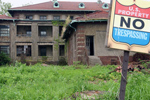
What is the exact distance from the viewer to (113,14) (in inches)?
95.2

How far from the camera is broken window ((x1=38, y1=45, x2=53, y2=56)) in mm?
30625

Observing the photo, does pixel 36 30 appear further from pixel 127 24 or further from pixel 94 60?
pixel 127 24

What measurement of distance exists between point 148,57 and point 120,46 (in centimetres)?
885

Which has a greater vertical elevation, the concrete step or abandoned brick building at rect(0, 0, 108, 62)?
abandoned brick building at rect(0, 0, 108, 62)

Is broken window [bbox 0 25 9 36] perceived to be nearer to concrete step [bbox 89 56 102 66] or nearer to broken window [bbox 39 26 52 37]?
broken window [bbox 39 26 52 37]

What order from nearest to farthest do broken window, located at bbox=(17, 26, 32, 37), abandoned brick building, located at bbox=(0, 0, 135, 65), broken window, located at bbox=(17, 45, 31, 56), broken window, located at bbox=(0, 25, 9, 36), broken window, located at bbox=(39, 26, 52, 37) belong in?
abandoned brick building, located at bbox=(0, 0, 135, 65), broken window, located at bbox=(0, 25, 9, 36), broken window, located at bbox=(17, 45, 31, 56), broken window, located at bbox=(17, 26, 32, 37), broken window, located at bbox=(39, 26, 52, 37)

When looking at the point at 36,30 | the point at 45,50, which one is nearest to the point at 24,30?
the point at 36,30

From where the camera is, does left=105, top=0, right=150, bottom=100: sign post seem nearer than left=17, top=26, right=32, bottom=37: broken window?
Yes

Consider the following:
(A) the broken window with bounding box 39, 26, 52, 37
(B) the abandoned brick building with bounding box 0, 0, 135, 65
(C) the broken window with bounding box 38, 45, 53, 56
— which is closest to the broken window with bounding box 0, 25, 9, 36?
(B) the abandoned brick building with bounding box 0, 0, 135, 65

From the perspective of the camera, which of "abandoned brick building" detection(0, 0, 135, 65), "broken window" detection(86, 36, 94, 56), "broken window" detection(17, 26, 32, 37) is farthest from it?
"broken window" detection(17, 26, 32, 37)

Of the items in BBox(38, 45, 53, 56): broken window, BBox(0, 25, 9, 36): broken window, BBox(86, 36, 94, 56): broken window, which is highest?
BBox(0, 25, 9, 36): broken window

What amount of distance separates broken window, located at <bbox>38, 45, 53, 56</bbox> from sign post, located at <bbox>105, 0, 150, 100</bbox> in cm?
2868

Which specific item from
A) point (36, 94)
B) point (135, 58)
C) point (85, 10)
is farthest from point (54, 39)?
point (36, 94)

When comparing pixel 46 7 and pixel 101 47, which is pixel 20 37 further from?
pixel 101 47
